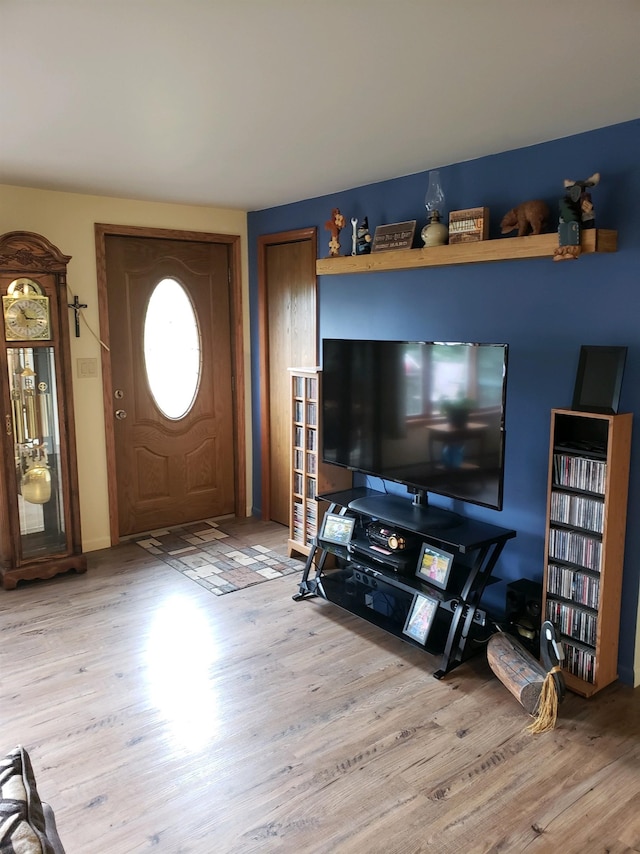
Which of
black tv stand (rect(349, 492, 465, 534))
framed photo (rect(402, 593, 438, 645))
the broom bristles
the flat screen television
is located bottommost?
the broom bristles

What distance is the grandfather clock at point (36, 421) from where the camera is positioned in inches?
147

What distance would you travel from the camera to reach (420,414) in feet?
10.7

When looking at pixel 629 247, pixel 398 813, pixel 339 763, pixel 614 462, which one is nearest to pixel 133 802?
pixel 339 763

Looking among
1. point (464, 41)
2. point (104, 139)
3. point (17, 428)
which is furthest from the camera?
point (17, 428)

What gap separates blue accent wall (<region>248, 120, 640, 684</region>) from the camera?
2701 mm

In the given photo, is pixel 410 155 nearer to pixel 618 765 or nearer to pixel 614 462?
pixel 614 462

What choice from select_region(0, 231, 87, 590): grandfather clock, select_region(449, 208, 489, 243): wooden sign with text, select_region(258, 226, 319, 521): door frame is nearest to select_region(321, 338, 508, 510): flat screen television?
select_region(449, 208, 489, 243): wooden sign with text

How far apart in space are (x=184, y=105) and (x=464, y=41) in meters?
1.04

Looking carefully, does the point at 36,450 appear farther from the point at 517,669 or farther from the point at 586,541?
the point at 586,541

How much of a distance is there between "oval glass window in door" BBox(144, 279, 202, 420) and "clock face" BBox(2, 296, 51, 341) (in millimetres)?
862

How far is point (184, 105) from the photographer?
239 centimetres

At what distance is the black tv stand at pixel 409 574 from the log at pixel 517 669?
0.16 meters

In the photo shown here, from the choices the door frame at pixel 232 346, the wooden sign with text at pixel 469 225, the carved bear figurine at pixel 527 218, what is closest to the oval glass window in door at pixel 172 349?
the door frame at pixel 232 346

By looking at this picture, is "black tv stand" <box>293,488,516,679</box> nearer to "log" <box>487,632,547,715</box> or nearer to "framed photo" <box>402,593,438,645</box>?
"framed photo" <box>402,593,438,645</box>
